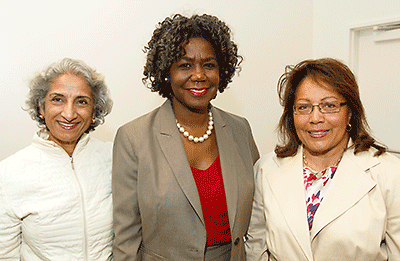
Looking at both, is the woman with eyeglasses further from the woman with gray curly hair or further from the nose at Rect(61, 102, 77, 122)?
the nose at Rect(61, 102, 77, 122)

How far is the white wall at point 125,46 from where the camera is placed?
2.03 m

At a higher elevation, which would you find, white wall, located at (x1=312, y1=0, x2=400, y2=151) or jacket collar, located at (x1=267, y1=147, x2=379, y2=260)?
white wall, located at (x1=312, y1=0, x2=400, y2=151)

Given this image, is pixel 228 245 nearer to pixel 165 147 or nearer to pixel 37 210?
pixel 165 147

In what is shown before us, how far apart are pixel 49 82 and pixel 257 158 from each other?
113 cm

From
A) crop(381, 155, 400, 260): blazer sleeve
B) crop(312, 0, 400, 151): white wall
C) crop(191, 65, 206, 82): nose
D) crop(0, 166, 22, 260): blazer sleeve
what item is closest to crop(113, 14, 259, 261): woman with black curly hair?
crop(191, 65, 206, 82): nose

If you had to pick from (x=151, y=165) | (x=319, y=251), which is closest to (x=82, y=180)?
(x=151, y=165)

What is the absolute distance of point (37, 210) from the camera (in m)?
1.47

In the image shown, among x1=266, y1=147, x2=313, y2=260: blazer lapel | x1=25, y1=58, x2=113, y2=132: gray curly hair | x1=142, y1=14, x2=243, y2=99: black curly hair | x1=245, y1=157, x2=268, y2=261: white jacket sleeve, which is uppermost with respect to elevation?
x1=142, y1=14, x2=243, y2=99: black curly hair

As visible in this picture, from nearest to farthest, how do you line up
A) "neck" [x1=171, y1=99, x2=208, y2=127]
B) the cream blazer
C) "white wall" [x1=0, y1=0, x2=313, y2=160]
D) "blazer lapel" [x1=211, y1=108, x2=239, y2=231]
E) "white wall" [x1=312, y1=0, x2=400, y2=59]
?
the cream blazer → "blazer lapel" [x1=211, y1=108, x2=239, y2=231] → "neck" [x1=171, y1=99, x2=208, y2=127] → "white wall" [x1=0, y1=0, x2=313, y2=160] → "white wall" [x1=312, y1=0, x2=400, y2=59]

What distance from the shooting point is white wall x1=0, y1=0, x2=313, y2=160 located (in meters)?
2.03

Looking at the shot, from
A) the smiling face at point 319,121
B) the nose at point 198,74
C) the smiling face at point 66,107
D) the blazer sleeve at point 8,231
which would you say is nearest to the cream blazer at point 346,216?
the smiling face at point 319,121

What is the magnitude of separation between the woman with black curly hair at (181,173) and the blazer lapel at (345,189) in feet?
1.12

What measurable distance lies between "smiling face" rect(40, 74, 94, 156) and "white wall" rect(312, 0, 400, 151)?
2408 mm

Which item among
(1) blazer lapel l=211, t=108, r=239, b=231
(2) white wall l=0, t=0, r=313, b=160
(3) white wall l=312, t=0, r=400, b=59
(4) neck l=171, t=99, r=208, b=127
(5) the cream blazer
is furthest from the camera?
(3) white wall l=312, t=0, r=400, b=59
